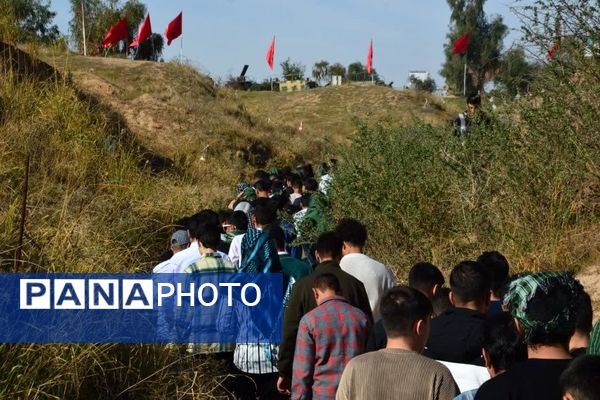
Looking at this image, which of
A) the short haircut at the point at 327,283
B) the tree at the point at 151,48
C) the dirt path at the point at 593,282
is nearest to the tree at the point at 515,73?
the dirt path at the point at 593,282

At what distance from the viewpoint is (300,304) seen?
6133 mm

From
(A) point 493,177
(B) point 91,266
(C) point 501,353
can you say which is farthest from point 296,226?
(C) point 501,353

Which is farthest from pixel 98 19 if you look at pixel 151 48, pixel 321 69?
pixel 321 69

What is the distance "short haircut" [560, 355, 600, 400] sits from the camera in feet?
9.50

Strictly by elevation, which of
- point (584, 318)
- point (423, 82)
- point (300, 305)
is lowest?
point (300, 305)

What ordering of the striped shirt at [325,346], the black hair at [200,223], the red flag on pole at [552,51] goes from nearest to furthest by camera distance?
the striped shirt at [325,346], the black hair at [200,223], the red flag on pole at [552,51]

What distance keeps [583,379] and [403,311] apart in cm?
136

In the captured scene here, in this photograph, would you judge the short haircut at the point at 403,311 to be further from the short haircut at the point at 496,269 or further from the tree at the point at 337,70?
the tree at the point at 337,70

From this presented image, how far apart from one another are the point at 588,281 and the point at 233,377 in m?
3.81

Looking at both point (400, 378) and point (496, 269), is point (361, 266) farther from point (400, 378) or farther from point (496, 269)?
point (400, 378)

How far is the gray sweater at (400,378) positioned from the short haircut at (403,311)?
11cm

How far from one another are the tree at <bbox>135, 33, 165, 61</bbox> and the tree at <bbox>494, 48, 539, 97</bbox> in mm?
46243

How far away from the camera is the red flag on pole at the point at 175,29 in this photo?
35.2m

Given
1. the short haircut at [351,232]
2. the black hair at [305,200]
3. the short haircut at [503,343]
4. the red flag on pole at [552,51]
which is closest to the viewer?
the short haircut at [503,343]
